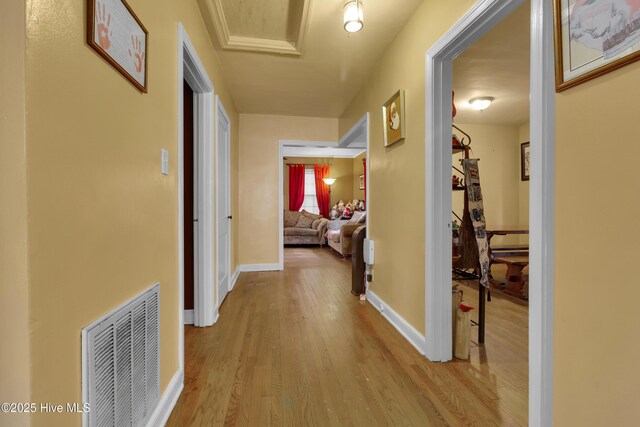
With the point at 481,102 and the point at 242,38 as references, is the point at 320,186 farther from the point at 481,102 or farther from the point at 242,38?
the point at 242,38

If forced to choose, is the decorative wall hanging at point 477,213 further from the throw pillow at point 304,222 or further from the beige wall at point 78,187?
the throw pillow at point 304,222

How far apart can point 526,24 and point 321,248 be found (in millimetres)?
5640

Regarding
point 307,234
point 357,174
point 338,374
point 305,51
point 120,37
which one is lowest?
point 338,374

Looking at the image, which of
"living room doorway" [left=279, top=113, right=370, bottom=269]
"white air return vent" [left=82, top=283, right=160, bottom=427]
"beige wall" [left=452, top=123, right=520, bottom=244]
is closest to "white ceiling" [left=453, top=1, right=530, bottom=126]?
"beige wall" [left=452, top=123, right=520, bottom=244]

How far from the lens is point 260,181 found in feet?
14.8

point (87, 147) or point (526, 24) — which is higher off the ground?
point (526, 24)

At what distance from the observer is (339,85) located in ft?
10.9

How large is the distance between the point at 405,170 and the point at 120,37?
6.02ft
